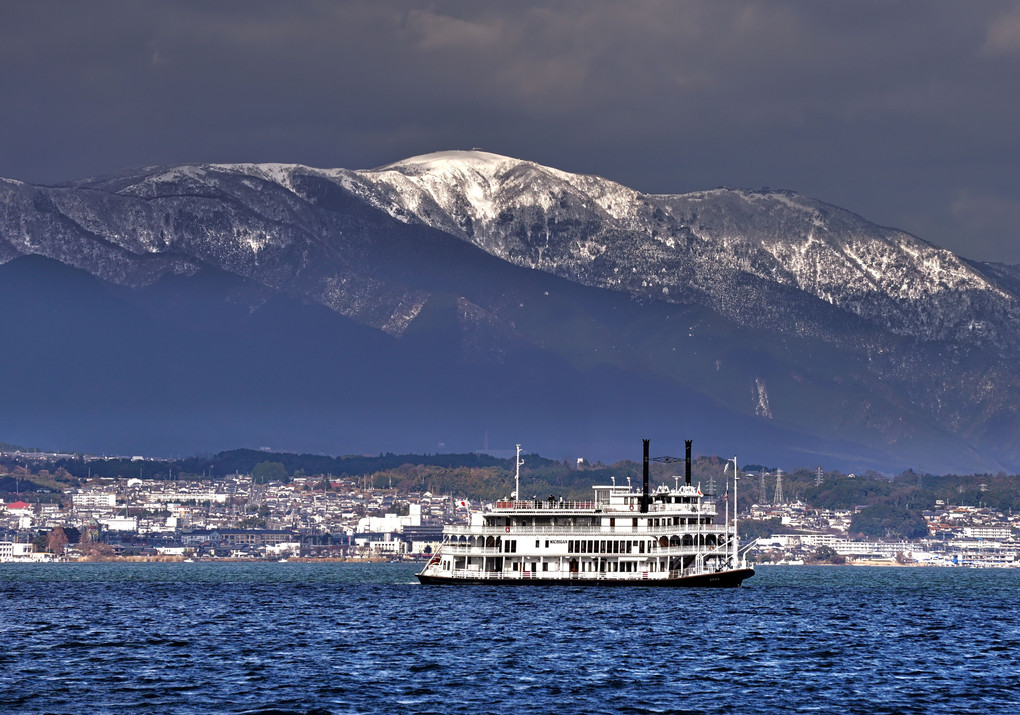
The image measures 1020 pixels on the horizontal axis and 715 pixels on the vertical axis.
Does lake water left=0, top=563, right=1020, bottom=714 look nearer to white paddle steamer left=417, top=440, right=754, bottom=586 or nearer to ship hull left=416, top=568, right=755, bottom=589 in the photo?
ship hull left=416, top=568, right=755, bottom=589

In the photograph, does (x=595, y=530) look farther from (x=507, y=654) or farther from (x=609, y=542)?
(x=507, y=654)

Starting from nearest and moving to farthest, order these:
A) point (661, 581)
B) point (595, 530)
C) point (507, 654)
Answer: point (507, 654) < point (661, 581) < point (595, 530)

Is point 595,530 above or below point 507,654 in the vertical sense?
above

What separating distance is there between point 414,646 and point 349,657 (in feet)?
25.8

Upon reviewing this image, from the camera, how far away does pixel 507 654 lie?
106 meters

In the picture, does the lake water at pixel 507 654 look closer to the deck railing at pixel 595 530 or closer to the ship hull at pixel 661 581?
the ship hull at pixel 661 581

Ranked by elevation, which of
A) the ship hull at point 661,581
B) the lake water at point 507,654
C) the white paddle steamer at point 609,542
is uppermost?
the white paddle steamer at point 609,542

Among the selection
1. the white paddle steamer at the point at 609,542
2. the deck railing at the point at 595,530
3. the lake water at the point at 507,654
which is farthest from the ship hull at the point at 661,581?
the deck railing at the point at 595,530

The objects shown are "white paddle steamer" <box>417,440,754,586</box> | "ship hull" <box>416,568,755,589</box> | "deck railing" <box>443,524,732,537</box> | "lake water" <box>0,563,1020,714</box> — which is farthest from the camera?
"white paddle steamer" <box>417,440,754,586</box>

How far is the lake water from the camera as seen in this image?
8612cm

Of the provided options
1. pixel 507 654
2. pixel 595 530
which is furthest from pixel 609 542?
pixel 507 654

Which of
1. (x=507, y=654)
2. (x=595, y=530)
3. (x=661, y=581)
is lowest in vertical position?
(x=507, y=654)

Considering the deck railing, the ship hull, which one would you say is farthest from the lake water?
the deck railing

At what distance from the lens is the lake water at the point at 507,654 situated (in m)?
86.1
